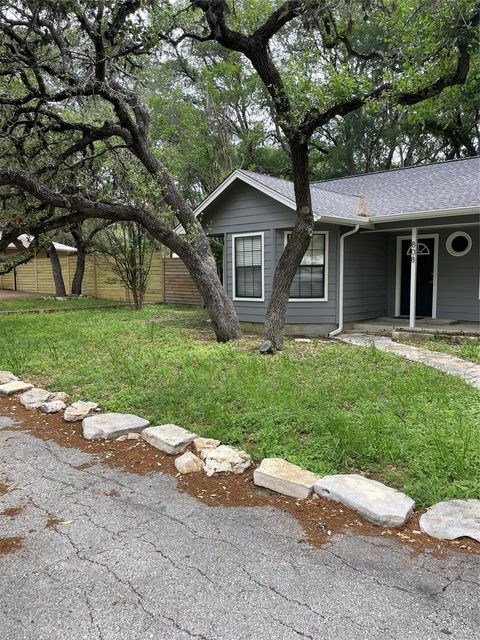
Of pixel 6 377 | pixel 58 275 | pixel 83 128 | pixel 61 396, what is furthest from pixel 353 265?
pixel 58 275

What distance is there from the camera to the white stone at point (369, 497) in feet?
8.82

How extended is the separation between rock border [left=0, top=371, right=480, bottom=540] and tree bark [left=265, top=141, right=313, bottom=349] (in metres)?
3.79

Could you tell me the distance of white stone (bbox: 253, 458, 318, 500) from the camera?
3.03 meters

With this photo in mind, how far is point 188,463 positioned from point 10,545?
128 cm

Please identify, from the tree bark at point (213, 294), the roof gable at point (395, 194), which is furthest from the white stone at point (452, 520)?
the roof gable at point (395, 194)

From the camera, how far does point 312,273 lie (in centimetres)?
1018

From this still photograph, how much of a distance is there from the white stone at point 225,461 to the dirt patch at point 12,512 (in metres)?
1.22

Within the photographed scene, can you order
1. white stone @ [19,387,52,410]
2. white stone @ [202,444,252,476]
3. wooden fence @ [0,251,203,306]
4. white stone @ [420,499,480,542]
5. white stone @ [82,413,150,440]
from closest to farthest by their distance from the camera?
white stone @ [420,499,480,542] < white stone @ [202,444,252,476] < white stone @ [82,413,150,440] < white stone @ [19,387,52,410] < wooden fence @ [0,251,203,306]

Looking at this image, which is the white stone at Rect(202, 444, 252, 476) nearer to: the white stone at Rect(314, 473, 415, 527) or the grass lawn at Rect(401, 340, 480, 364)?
the white stone at Rect(314, 473, 415, 527)

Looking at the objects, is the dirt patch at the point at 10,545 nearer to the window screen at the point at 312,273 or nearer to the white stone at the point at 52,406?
the white stone at the point at 52,406

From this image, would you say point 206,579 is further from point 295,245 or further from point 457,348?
point 457,348

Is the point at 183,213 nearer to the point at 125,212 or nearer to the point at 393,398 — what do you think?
the point at 125,212

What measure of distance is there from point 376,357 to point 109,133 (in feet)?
18.8

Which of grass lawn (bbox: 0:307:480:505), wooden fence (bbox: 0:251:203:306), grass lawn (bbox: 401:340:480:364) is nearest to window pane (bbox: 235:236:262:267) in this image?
grass lawn (bbox: 0:307:480:505)
